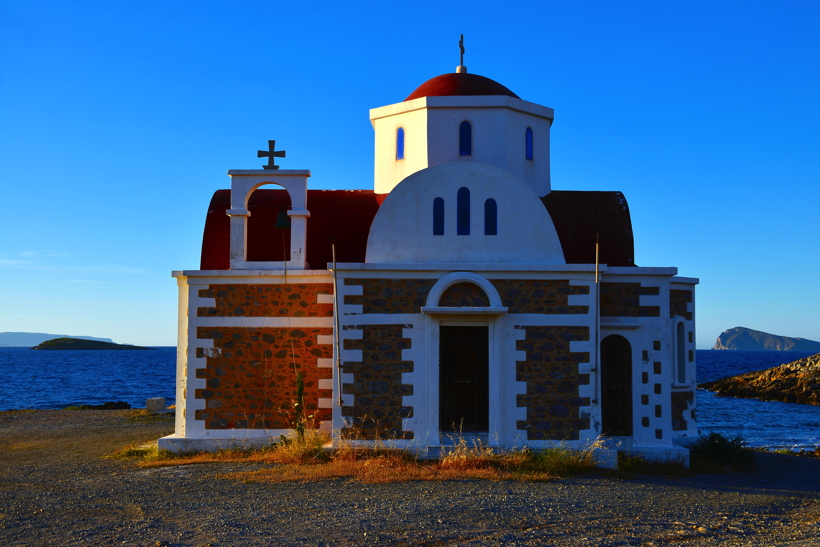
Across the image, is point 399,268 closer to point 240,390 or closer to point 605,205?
point 240,390

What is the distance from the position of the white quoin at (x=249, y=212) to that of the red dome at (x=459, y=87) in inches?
168

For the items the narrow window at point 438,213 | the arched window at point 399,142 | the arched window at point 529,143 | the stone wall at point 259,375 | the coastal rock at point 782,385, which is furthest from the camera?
the coastal rock at point 782,385

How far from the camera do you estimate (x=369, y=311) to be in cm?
1330

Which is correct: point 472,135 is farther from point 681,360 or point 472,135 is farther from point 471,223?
point 681,360

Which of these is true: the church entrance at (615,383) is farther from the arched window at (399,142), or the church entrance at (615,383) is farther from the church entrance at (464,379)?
the arched window at (399,142)

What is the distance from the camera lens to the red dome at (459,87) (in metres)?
17.3

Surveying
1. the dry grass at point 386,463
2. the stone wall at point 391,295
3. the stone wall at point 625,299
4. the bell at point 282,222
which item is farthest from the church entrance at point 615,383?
the bell at point 282,222

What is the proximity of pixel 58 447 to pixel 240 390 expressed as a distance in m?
5.24

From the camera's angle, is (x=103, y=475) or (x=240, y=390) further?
(x=240, y=390)

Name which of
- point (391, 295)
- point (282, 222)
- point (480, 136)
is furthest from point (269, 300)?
point (480, 136)

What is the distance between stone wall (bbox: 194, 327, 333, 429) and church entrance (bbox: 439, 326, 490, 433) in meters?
2.54

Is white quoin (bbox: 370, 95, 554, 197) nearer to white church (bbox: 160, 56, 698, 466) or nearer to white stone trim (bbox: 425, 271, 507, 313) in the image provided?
white church (bbox: 160, 56, 698, 466)

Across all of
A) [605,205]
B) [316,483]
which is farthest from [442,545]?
[605,205]

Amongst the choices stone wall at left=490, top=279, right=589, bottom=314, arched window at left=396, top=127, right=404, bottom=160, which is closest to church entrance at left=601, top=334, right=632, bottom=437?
stone wall at left=490, top=279, right=589, bottom=314
